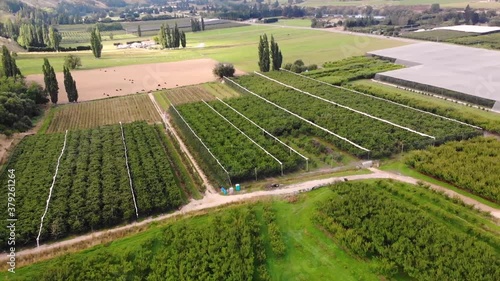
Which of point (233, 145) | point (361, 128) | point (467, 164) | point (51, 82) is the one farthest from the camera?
point (51, 82)

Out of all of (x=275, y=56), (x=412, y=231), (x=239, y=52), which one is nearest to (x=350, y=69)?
(x=275, y=56)

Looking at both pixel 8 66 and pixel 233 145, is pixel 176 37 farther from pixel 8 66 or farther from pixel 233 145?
pixel 233 145

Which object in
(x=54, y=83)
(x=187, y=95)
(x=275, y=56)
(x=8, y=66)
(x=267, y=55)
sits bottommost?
(x=187, y=95)

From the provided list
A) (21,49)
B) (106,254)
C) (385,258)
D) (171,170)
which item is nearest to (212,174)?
(171,170)

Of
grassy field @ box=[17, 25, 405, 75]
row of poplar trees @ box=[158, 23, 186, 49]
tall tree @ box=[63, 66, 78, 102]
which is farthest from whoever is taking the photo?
row of poplar trees @ box=[158, 23, 186, 49]

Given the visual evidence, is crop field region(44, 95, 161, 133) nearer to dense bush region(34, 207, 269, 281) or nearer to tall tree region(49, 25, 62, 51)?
dense bush region(34, 207, 269, 281)

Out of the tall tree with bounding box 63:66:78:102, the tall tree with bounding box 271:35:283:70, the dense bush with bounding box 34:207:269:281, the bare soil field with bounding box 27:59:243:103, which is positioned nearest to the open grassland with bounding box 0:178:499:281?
the dense bush with bounding box 34:207:269:281

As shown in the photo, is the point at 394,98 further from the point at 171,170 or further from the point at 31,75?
the point at 31,75
